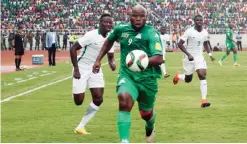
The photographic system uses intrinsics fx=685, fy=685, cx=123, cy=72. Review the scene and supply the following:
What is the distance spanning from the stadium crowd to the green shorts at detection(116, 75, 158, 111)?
5442 centimetres

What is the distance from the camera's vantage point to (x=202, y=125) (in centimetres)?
1320

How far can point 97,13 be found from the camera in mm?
68375

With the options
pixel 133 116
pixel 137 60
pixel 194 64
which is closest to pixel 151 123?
pixel 137 60

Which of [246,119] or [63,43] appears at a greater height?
[246,119]

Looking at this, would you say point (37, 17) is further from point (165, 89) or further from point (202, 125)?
point (202, 125)

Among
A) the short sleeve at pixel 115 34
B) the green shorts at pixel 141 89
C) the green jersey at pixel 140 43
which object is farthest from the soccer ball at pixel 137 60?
the short sleeve at pixel 115 34

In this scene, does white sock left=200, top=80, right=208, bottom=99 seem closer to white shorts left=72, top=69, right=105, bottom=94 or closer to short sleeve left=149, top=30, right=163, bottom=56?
white shorts left=72, top=69, right=105, bottom=94

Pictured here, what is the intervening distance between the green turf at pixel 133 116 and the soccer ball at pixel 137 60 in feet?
7.08

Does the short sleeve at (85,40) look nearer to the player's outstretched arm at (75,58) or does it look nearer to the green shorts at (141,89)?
the player's outstretched arm at (75,58)

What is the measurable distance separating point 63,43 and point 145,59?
56.4 m

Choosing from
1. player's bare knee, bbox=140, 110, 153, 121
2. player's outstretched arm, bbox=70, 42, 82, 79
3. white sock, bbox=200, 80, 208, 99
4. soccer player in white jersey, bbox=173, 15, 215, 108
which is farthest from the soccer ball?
soccer player in white jersey, bbox=173, 15, 215, 108

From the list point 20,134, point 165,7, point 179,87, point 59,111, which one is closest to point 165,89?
point 179,87

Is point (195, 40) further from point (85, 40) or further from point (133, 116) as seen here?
point (85, 40)

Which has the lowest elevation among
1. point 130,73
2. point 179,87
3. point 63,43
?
point 63,43
